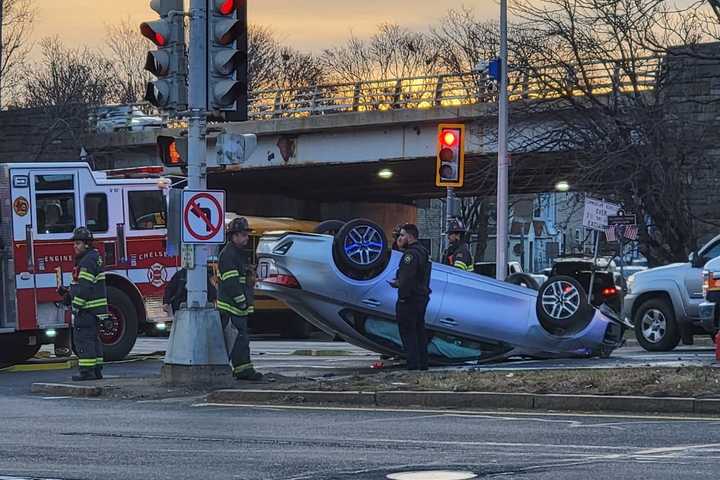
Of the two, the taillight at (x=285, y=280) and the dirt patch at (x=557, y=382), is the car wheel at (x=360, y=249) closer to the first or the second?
the taillight at (x=285, y=280)

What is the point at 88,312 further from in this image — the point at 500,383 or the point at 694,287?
the point at 694,287

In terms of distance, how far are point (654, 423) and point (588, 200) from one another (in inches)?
606

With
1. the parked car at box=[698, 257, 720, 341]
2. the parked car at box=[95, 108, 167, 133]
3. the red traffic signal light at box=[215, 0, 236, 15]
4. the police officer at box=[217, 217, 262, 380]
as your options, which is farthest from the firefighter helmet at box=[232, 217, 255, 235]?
the parked car at box=[95, 108, 167, 133]

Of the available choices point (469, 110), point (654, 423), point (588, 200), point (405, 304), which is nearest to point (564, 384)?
point (654, 423)

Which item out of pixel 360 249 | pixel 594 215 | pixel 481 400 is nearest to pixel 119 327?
pixel 360 249

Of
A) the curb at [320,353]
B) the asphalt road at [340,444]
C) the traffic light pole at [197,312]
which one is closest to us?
the asphalt road at [340,444]

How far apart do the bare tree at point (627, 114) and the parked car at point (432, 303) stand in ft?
45.5

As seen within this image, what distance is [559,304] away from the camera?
16797 mm

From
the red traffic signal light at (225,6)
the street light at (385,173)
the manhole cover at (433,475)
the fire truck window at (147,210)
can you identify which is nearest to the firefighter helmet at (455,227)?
the fire truck window at (147,210)

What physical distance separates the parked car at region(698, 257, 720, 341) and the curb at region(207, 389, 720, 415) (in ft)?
18.1

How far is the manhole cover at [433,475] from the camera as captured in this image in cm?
814

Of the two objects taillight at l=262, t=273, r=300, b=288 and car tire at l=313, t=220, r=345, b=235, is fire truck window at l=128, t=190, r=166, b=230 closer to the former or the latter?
car tire at l=313, t=220, r=345, b=235

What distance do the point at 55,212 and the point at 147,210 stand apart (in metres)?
1.43

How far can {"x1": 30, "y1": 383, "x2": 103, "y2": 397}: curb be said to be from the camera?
15.0 metres
